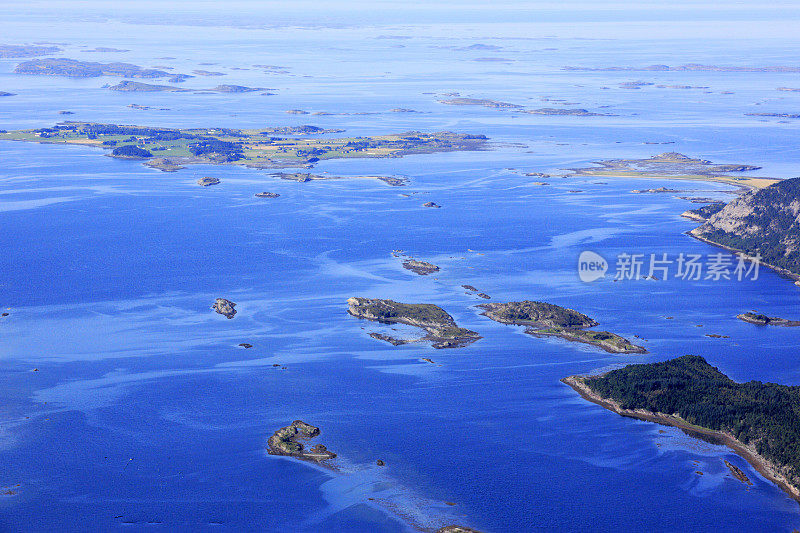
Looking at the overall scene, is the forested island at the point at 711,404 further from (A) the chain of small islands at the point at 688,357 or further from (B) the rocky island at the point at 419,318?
(B) the rocky island at the point at 419,318

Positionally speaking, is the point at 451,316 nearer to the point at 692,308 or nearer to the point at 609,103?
the point at 692,308

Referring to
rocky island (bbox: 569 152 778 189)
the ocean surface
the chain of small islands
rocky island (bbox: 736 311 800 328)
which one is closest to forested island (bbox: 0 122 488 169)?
the ocean surface

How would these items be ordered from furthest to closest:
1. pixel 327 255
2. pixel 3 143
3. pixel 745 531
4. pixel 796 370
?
pixel 3 143 < pixel 327 255 < pixel 796 370 < pixel 745 531

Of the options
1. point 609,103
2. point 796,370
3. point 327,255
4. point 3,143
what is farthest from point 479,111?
point 796,370

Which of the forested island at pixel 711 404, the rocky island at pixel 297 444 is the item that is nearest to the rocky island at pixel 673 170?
the forested island at pixel 711 404

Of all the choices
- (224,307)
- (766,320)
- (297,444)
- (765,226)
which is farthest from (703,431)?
(765,226)

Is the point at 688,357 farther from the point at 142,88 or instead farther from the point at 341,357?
the point at 142,88
